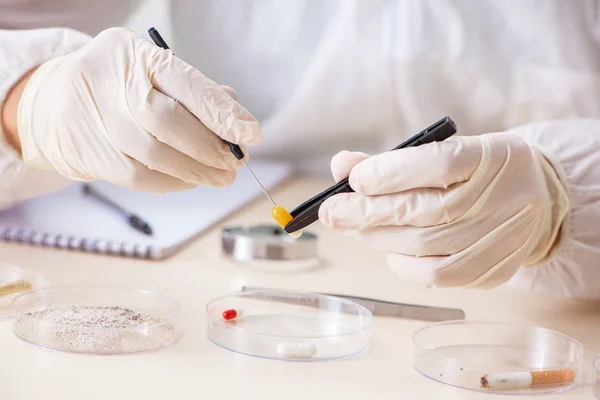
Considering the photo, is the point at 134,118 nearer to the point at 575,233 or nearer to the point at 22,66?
the point at 22,66

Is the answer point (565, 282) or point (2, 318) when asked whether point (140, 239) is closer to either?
point (2, 318)

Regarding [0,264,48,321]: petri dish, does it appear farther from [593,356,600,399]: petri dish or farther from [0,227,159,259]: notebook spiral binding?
[593,356,600,399]: petri dish

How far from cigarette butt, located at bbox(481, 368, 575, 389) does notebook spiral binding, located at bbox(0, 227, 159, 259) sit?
68 cm

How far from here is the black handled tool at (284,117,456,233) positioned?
40.5 inches

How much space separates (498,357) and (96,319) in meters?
0.56

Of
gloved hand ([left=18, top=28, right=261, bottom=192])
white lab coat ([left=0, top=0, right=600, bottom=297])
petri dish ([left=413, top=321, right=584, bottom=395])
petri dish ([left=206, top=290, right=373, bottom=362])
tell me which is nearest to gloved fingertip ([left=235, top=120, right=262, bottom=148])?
gloved hand ([left=18, top=28, right=261, bottom=192])

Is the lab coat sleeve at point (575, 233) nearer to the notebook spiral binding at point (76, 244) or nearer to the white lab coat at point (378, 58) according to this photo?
the white lab coat at point (378, 58)

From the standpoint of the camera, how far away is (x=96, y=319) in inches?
41.6

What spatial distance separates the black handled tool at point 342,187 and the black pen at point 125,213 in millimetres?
526

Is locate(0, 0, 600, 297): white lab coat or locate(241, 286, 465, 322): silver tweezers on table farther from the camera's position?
locate(0, 0, 600, 297): white lab coat

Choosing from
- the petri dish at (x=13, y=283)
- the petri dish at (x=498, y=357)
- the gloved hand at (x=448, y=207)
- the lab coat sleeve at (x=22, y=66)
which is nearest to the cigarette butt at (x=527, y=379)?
the petri dish at (x=498, y=357)

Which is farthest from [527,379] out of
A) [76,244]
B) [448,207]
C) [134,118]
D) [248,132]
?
[76,244]

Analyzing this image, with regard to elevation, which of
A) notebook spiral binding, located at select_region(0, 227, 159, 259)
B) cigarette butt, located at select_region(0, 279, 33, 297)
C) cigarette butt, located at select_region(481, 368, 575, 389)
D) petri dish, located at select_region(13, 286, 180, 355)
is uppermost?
notebook spiral binding, located at select_region(0, 227, 159, 259)

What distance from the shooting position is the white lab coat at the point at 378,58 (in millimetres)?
1827
